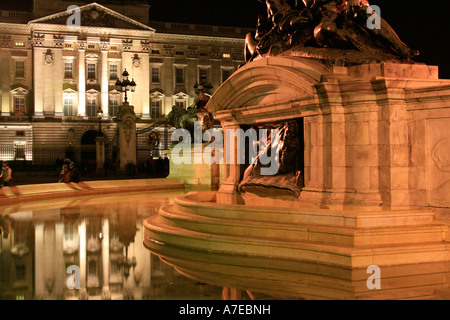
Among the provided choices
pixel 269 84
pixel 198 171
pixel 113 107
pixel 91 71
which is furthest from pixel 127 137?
pixel 91 71

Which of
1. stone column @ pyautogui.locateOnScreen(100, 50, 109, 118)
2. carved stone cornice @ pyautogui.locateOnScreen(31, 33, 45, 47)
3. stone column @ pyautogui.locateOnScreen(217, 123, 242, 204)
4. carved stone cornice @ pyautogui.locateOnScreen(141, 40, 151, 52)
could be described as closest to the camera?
stone column @ pyautogui.locateOnScreen(217, 123, 242, 204)

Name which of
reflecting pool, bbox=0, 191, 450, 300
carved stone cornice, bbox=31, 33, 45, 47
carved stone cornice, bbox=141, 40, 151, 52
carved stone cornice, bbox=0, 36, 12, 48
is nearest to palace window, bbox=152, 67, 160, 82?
carved stone cornice, bbox=141, 40, 151, 52

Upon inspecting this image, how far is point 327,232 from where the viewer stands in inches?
250

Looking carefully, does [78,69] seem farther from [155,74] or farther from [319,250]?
[319,250]

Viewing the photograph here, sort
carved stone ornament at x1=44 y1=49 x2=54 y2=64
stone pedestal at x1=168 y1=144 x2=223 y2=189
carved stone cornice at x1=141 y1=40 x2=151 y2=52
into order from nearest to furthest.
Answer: stone pedestal at x1=168 y1=144 x2=223 y2=189
carved stone ornament at x1=44 y1=49 x2=54 y2=64
carved stone cornice at x1=141 y1=40 x2=151 y2=52

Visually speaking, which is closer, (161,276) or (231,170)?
(161,276)

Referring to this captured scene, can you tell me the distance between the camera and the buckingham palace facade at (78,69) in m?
54.3

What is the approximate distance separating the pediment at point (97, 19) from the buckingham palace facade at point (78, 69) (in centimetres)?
10

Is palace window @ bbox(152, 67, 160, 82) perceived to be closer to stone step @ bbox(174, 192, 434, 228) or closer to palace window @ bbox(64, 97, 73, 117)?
palace window @ bbox(64, 97, 73, 117)

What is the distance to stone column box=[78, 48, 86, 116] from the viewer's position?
55906 mm

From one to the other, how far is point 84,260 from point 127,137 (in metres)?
21.1

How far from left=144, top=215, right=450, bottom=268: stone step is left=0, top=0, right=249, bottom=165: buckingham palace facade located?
44.9 meters
